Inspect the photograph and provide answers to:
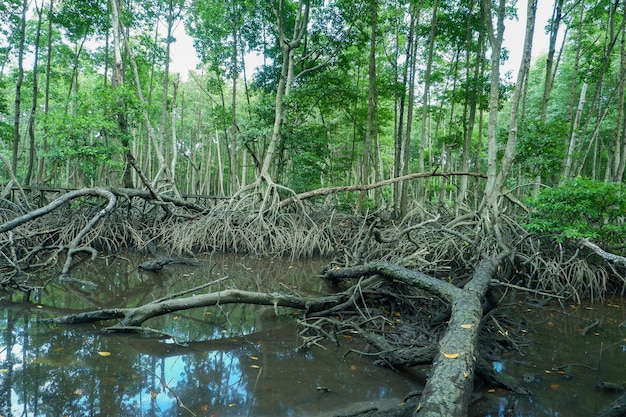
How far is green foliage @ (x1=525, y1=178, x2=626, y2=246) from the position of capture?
15.8ft

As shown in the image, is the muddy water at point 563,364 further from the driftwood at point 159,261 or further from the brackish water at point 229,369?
the driftwood at point 159,261

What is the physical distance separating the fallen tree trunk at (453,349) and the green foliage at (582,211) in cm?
222

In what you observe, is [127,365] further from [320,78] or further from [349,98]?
[349,98]

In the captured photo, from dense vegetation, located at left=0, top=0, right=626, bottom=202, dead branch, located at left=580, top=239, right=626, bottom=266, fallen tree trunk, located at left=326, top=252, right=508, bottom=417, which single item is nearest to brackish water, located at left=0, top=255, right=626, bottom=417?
fallen tree trunk, located at left=326, top=252, right=508, bottom=417

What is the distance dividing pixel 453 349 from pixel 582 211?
166 inches

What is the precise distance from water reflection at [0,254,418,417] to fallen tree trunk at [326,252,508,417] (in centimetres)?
59

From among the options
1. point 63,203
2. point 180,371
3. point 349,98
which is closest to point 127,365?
point 180,371

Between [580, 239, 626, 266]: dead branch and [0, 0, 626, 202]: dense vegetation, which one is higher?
[0, 0, 626, 202]: dense vegetation

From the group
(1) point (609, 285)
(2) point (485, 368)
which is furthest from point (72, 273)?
(1) point (609, 285)

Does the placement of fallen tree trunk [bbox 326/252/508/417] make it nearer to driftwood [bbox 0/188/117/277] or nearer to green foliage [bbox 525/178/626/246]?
green foliage [bbox 525/178/626/246]

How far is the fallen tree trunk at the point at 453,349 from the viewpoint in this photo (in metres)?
1.60

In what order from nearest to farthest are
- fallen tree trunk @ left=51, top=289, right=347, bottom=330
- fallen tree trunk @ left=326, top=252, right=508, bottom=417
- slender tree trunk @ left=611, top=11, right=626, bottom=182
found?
fallen tree trunk @ left=326, top=252, right=508, bottom=417
fallen tree trunk @ left=51, top=289, right=347, bottom=330
slender tree trunk @ left=611, top=11, right=626, bottom=182

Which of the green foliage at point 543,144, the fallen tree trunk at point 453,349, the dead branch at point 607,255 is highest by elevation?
the green foliage at point 543,144

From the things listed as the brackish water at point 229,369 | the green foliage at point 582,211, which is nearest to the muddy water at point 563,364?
the brackish water at point 229,369
